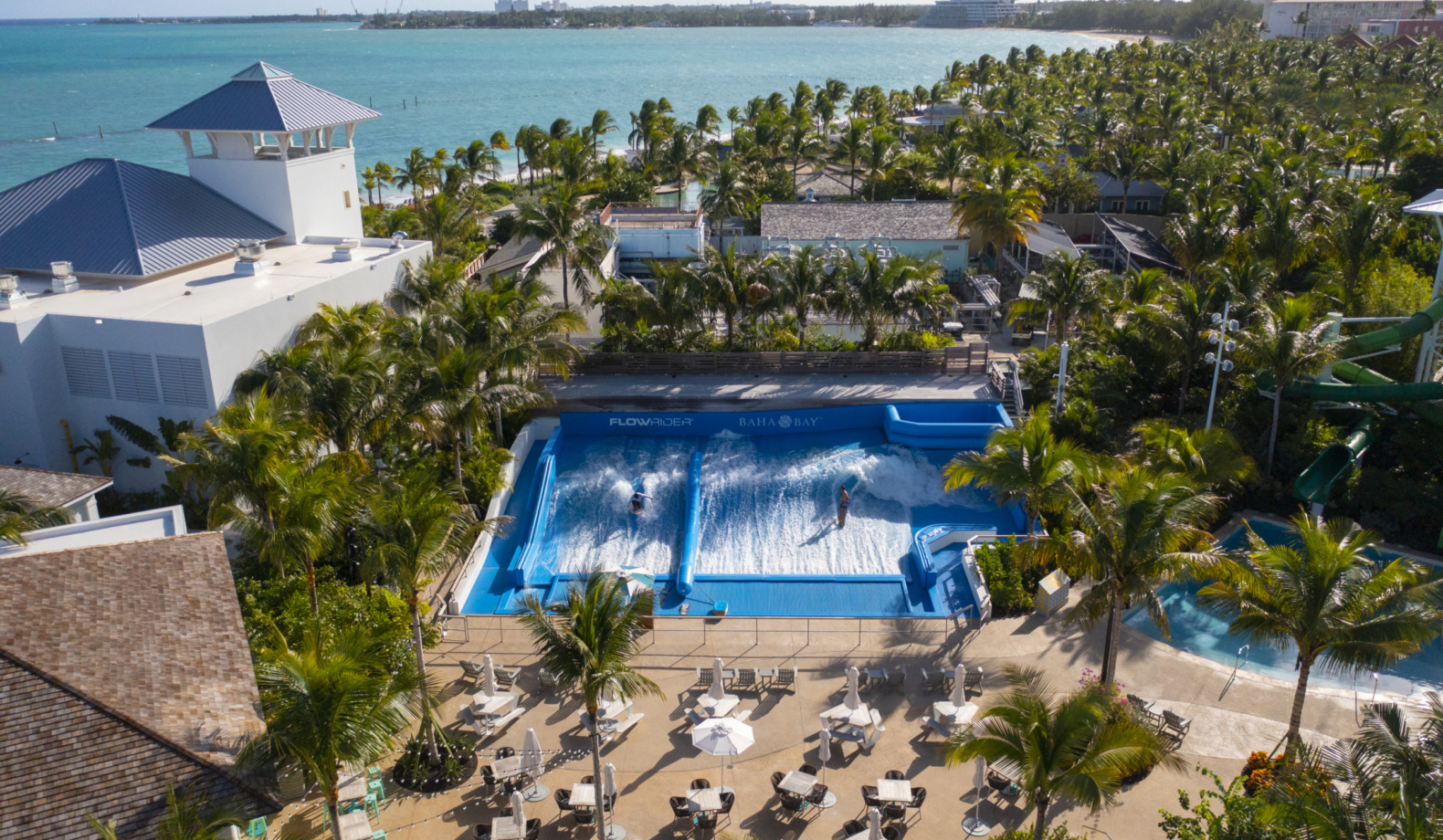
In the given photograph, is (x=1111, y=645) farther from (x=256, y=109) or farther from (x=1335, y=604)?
Result: (x=256, y=109)

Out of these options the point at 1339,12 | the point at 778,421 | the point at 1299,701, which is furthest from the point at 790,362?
the point at 1339,12

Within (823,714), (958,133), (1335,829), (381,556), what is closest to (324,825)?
(381,556)

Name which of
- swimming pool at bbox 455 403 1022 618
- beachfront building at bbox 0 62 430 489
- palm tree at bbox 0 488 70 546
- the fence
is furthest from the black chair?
the fence

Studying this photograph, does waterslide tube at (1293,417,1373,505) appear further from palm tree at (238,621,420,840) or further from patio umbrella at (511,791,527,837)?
palm tree at (238,621,420,840)

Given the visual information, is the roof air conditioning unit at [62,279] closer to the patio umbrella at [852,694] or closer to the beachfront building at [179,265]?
the beachfront building at [179,265]

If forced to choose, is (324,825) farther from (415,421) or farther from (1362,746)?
(1362,746)

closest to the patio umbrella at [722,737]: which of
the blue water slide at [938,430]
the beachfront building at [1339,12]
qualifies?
the blue water slide at [938,430]
